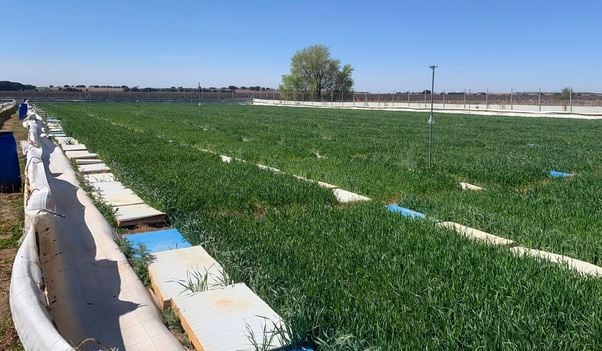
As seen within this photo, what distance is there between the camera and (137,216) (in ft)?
19.9

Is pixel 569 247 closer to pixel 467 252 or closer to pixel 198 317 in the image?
pixel 467 252

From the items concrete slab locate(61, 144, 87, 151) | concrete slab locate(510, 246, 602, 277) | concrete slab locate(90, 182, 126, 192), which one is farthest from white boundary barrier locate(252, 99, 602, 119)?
concrete slab locate(90, 182, 126, 192)

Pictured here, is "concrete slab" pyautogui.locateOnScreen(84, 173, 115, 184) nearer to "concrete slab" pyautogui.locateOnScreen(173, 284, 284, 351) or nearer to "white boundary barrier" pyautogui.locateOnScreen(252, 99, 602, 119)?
"concrete slab" pyautogui.locateOnScreen(173, 284, 284, 351)

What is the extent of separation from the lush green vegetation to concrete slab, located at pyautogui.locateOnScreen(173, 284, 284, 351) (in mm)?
169

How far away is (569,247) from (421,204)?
2182mm

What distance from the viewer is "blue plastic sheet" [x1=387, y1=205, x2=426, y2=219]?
6.17 m

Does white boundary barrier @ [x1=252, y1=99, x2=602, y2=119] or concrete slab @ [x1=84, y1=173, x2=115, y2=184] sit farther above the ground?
white boundary barrier @ [x1=252, y1=99, x2=602, y2=119]

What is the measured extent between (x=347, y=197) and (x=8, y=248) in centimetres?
450

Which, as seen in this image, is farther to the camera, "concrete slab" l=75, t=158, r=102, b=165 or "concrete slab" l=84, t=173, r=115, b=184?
"concrete slab" l=75, t=158, r=102, b=165

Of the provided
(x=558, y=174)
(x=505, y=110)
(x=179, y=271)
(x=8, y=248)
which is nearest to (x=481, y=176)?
(x=558, y=174)

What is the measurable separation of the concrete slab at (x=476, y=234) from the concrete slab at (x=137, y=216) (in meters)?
3.49

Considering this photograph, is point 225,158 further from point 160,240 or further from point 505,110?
point 505,110

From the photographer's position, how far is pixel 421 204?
679cm

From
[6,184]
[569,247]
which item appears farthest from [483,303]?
[6,184]
